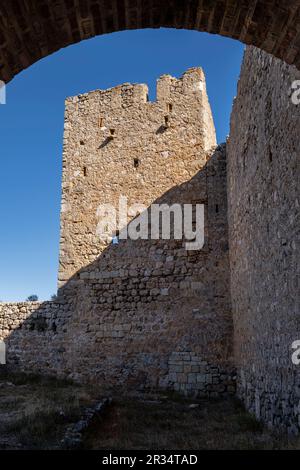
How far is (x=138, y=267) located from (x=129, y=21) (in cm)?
798

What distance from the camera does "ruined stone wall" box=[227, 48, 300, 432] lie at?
197 inches

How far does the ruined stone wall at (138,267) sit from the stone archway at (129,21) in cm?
732

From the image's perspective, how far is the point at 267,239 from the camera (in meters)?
6.23

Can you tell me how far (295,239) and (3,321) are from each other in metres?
9.40

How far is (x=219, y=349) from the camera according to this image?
31.5 feet

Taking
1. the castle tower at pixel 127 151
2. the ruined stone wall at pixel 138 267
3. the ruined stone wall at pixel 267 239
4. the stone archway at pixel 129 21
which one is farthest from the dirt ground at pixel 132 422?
the castle tower at pixel 127 151

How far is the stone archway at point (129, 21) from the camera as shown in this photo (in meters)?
2.77

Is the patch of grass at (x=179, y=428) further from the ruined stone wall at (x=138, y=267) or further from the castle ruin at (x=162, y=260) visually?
the ruined stone wall at (x=138, y=267)

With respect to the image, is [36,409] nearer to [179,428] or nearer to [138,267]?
[179,428]

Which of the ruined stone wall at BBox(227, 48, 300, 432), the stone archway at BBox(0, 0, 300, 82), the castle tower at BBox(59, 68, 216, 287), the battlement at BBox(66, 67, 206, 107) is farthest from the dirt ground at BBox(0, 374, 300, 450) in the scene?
the battlement at BBox(66, 67, 206, 107)

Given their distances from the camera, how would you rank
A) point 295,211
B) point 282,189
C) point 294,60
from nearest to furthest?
point 294,60 → point 295,211 → point 282,189
